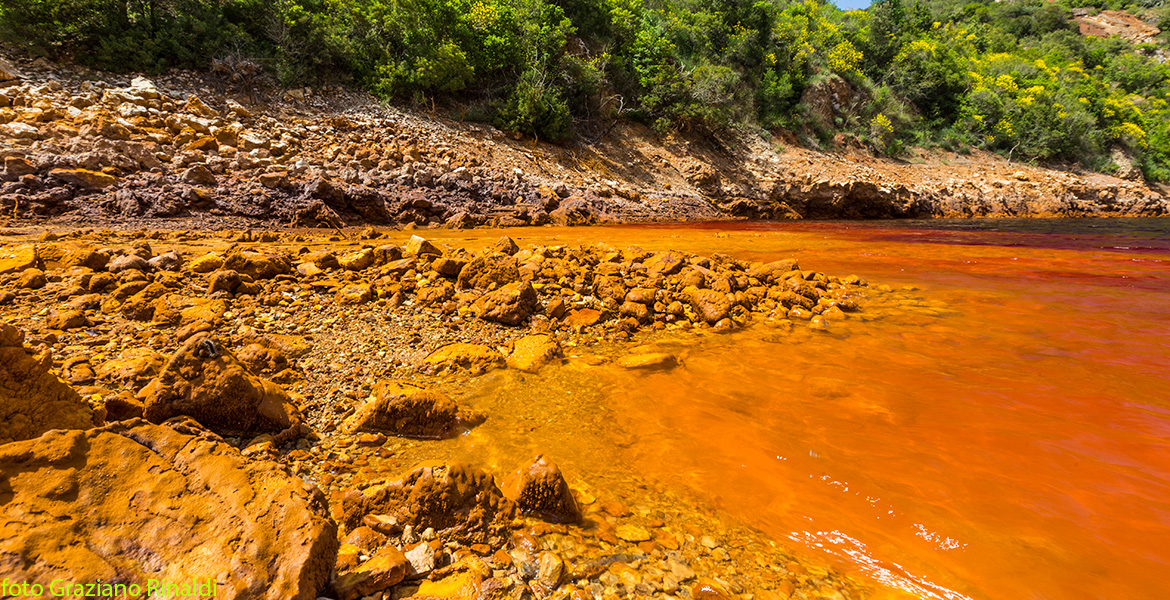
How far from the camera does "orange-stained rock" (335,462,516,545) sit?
1505mm

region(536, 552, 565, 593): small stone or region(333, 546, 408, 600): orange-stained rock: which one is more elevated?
region(333, 546, 408, 600): orange-stained rock

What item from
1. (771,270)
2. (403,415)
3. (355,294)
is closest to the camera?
(403,415)

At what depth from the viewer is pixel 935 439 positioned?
219 centimetres

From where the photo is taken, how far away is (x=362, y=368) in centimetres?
262

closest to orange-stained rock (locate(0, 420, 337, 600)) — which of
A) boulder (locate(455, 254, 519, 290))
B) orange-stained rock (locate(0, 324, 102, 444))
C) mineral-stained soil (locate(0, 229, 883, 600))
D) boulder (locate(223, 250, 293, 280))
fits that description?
mineral-stained soil (locate(0, 229, 883, 600))

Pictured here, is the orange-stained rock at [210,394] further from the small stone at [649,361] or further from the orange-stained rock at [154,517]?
the small stone at [649,361]

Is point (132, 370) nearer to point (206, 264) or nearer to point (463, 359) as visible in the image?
point (463, 359)

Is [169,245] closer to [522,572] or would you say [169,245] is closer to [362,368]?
[362,368]

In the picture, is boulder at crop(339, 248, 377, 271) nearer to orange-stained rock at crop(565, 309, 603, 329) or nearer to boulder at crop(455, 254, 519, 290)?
boulder at crop(455, 254, 519, 290)

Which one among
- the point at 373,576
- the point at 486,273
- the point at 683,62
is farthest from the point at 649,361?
the point at 683,62

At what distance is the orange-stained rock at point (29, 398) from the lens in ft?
4.43

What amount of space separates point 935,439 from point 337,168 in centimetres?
1071

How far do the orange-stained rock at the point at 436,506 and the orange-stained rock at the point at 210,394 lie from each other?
25.6 inches

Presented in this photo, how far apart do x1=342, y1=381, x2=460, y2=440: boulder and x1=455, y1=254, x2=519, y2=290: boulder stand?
5.96ft
